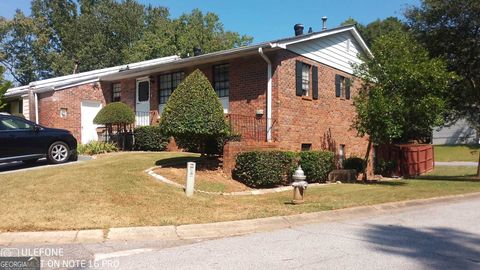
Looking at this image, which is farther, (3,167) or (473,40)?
(473,40)

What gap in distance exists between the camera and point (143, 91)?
2119 cm

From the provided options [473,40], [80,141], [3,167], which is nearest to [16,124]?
[3,167]

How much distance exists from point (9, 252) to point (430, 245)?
5.85 metres

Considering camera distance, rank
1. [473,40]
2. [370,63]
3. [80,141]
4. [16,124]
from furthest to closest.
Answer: [80,141]
[473,40]
[370,63]
[16,124]

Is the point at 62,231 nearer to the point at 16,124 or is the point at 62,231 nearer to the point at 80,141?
the point at 16,124

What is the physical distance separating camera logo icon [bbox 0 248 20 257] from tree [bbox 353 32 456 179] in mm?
13347

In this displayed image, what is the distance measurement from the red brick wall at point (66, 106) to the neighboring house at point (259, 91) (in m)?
0.04

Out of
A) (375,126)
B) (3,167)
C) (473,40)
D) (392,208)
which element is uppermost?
(473,40)

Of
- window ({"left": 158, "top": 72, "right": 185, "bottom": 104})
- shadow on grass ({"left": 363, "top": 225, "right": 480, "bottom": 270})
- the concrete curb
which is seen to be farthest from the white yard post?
window ({"left": 158, "top": 72, "right": 185, "bottom": 104})

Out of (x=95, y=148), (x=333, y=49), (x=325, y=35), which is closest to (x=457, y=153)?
(x=333, y=49)

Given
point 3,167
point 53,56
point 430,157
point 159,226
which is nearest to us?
point 159,226

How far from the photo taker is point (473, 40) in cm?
2014

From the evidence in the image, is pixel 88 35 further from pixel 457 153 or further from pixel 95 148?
pixel 457 153

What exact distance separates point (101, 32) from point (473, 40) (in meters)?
39.2
